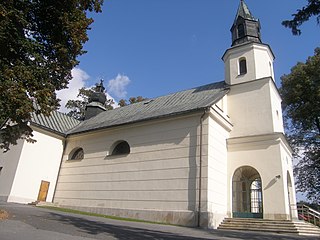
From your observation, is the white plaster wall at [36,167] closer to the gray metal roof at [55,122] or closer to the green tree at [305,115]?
the gray metal roof at [55,122]

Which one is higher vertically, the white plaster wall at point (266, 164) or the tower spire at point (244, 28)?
the tower spire at point (244, 28)

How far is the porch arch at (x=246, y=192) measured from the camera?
16.5 meters

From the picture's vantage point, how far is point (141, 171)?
1572 centimetres

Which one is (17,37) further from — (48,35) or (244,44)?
(244,44)

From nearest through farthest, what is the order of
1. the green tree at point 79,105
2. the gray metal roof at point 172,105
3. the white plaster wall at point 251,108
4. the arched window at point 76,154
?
the gray metal roof at point 172,105 < the white plaster wall at point 251,108 < the arched window at point 76,154 < the green tree at point 79,105

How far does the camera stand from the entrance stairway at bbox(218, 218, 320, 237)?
40.1ft

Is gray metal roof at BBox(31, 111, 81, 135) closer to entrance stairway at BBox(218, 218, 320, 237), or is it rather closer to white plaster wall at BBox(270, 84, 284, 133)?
entrance stairway at BBox(218, 218, 320, 237)

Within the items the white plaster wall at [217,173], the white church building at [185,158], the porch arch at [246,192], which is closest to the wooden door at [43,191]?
the white church building at [185,158]

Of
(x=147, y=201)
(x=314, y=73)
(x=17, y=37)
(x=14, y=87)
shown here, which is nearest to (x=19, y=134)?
(x=14, y=87)

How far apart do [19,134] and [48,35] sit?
3.82 m

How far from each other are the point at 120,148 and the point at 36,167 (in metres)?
6.01

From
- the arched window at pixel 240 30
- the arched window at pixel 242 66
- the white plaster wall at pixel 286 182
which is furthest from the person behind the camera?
the arched window at pixel 240 30

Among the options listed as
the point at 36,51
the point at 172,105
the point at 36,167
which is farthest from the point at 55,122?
the point at 36,51

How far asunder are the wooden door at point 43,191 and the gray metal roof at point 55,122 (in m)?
3.77
